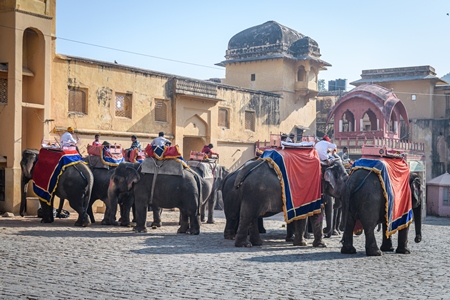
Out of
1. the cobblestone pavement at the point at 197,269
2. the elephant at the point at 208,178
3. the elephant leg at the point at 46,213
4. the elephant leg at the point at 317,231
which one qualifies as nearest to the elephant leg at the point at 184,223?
the cobblestone pavement at the point at 197,269

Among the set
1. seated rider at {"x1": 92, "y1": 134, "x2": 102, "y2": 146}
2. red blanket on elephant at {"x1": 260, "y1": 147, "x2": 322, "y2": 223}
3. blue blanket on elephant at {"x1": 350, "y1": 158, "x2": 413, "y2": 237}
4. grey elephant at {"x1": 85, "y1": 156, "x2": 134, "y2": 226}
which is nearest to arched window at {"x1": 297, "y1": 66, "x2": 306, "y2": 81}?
seated rider at {"x1": 92, "y1": 134, "x2": 102, "y2": 146}

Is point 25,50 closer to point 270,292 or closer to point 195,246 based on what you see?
point 195,246

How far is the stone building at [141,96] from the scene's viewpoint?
1594cm

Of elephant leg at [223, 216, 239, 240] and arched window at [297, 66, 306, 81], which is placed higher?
arched window at [297, 66, 306, 81]

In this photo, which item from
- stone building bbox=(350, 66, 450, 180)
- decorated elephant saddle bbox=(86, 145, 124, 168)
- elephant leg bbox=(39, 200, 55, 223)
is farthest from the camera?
stone building bbox=(350, 66, 450, 180)

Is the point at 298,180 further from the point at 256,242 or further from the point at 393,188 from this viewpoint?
the point at 393,188

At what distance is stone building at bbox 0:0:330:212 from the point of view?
52.3ft

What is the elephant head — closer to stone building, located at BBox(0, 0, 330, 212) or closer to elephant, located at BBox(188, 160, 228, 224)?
elephant, located at BBox(188, 160, 228, 224)

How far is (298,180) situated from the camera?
10680 mm

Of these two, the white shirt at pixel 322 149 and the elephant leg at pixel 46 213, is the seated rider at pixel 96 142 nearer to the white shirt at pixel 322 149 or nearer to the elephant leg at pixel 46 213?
the elephant leg at pixel 46 213

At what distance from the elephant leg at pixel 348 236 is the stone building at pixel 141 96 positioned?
888 cm

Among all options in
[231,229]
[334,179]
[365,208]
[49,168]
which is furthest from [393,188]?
[49,168]

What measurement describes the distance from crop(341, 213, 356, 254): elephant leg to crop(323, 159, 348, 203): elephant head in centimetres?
137

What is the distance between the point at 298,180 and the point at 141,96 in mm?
10830
